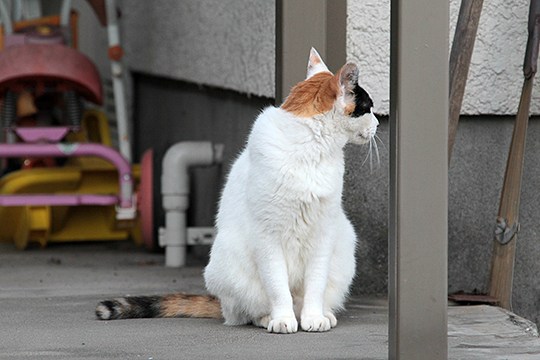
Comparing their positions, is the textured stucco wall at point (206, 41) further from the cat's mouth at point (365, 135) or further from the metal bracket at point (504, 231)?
the cat's mouth at point (365, 135)

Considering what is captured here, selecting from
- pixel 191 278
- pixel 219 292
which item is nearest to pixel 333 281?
pixel 219 292

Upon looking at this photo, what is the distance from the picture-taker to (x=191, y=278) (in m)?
5.01

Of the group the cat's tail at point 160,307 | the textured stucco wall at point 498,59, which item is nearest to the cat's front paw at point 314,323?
the cat's tail at point 160,307

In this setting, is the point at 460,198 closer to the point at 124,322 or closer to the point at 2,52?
the point at 124,322

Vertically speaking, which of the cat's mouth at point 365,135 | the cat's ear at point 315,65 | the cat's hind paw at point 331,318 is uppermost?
the cat's ear at point 315,65

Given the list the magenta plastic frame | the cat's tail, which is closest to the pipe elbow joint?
the magenta plastic frame

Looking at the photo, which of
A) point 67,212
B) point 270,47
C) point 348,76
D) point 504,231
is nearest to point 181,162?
point 270,47

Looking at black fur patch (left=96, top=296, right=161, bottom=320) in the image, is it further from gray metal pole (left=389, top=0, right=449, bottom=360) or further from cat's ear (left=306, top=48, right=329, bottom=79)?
gray metal pole (left=389, top=0, right=449, bottom=360)

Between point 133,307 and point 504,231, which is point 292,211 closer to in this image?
point 133,307

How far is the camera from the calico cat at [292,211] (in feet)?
11.4

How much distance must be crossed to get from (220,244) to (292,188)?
1.24 ft

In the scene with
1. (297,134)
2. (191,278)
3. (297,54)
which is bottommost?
(191,278)

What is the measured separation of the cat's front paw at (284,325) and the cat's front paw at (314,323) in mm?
38

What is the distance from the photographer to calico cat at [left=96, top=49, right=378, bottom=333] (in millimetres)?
3463
